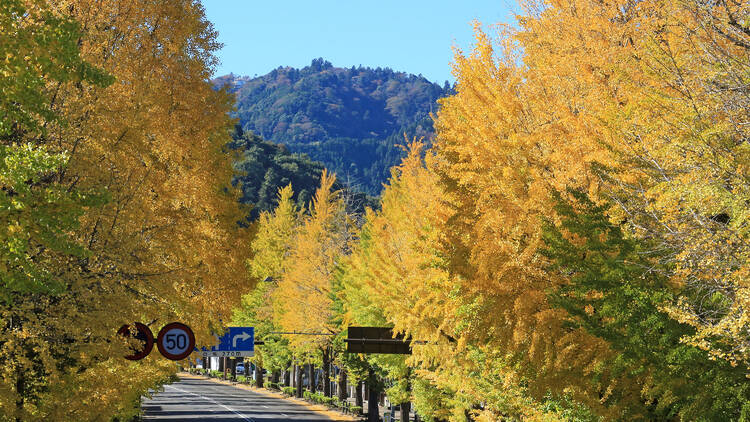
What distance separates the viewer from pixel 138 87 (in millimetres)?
16406

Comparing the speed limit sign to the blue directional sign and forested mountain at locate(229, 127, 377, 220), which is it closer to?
the blue directional sign

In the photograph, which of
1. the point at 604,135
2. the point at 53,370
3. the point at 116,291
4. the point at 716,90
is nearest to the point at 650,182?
the point at 604,135

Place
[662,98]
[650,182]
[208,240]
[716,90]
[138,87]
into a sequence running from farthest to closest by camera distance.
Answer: [208,240], [138,87], [650,182], [662,98], [716,90]

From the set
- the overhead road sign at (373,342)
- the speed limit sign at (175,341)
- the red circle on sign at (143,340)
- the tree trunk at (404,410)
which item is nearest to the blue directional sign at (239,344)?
the tree trunk at (404,410)

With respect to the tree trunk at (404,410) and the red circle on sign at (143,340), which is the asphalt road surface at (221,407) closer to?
the tree trunk at (404,410)

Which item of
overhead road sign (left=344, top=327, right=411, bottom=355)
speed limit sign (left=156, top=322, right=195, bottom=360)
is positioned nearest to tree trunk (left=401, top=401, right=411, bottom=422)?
overhead road sign (left=344, top=327, right=411, bottom=355)

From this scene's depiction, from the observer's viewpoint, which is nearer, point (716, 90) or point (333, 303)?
point (716, 90)

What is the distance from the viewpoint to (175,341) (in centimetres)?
1788

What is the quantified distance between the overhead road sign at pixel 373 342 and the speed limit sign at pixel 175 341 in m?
11.0

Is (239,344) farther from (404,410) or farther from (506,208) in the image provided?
(506,208)

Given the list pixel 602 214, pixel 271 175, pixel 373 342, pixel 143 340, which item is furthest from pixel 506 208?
pixel 271 175

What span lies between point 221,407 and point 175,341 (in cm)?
4313

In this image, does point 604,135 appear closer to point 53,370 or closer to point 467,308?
point 467,308

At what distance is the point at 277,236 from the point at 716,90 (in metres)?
59.8
